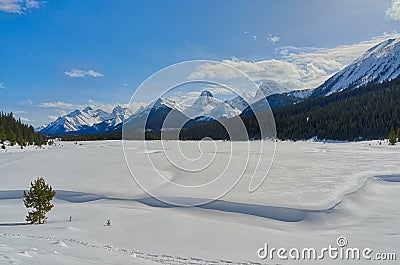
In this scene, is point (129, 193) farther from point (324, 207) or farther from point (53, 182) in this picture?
point (324, 207)

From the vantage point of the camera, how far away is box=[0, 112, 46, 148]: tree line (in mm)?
61322

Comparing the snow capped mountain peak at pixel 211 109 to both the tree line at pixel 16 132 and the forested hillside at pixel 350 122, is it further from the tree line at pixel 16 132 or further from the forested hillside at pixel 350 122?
the forested hillside at pixel 350 122

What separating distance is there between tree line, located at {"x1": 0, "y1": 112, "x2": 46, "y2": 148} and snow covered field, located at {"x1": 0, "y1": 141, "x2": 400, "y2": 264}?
156 feet

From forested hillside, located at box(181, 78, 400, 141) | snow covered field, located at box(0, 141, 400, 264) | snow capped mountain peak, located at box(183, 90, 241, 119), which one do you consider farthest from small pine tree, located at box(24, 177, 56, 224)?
forested hillside, located at box(181, 78, 400, 141)

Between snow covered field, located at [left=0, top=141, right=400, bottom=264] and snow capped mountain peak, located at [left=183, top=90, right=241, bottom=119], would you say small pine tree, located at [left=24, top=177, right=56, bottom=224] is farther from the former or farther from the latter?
snow capped mountain peak, located at [left=183, top=90, right=241, bottom=119]

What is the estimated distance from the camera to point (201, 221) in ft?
38.6

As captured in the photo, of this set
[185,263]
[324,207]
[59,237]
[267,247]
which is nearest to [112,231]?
[59,237]

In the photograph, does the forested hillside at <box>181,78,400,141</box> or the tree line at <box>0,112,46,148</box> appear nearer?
the tree line at <box>0,112,46,148</box>

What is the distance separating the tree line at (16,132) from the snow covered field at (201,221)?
156 ft
